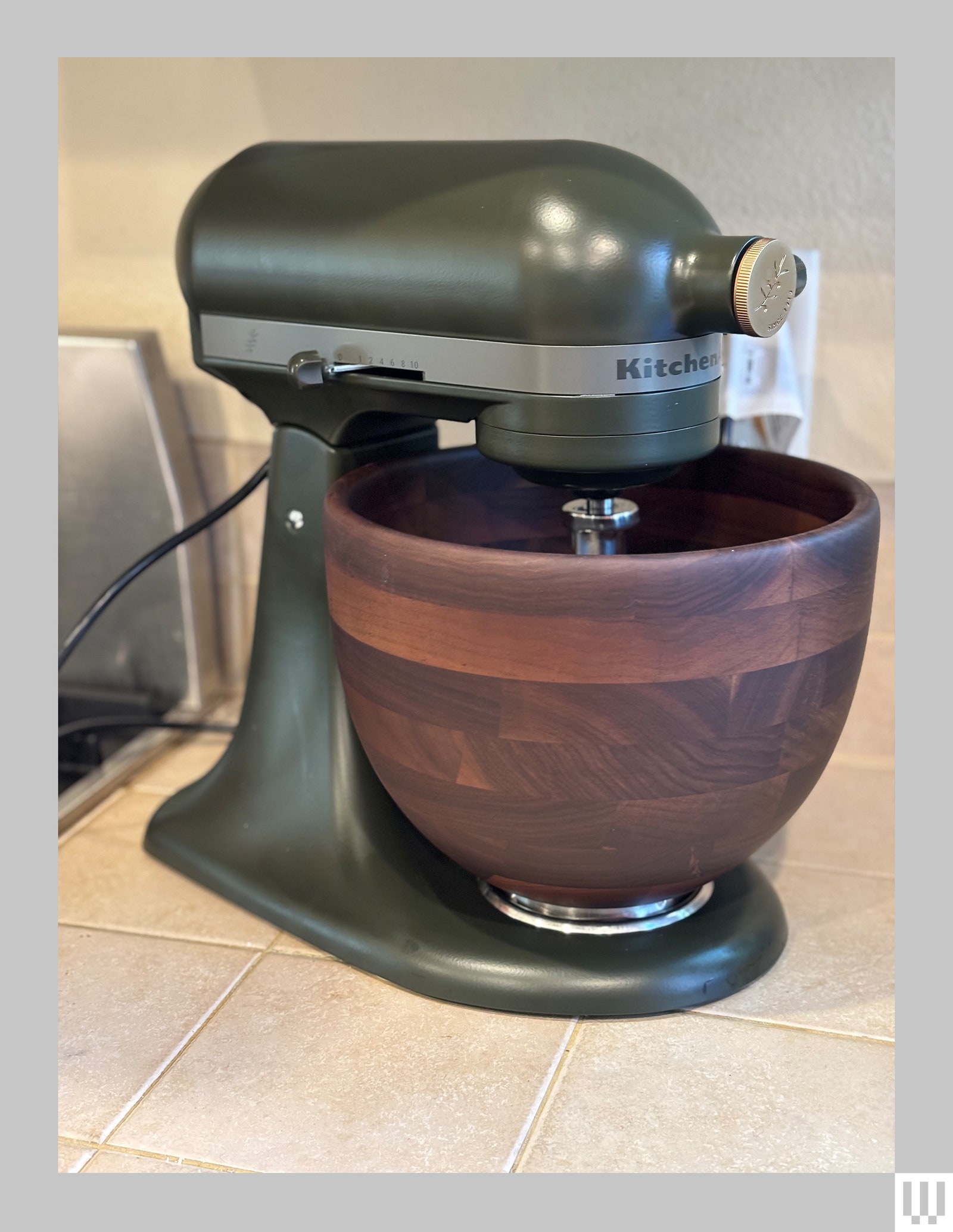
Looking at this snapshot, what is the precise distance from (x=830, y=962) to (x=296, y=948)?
35cm

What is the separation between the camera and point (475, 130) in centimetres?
104

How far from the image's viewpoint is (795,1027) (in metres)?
0.76

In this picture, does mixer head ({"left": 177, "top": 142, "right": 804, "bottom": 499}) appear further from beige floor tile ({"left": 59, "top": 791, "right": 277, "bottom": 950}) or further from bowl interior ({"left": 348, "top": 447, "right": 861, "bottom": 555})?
beige floor tile ({"left": 59, "top": 791, "right": 277, "bottom": 950})

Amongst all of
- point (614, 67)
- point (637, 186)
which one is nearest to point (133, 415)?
point (614, 67)

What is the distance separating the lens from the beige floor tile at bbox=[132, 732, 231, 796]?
108 centimetres

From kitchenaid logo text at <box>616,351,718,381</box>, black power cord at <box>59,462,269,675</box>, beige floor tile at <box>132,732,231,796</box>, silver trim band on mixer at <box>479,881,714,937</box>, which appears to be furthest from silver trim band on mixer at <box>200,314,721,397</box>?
beige floor tile at <box>132,732,231,796</box>

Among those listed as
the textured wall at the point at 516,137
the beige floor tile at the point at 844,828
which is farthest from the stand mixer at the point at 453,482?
the textured wall at the point at 516,137

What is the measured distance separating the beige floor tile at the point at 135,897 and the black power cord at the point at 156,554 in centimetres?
15

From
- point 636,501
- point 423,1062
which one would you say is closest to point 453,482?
point 636,501

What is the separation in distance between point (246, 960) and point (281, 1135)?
7.0 inches

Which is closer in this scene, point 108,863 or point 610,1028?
point 610,1028

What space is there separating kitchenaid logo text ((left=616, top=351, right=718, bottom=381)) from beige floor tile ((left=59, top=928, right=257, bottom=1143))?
0.43m

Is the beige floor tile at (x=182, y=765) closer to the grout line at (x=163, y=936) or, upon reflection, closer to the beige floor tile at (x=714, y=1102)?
the grout line at (x=163, y=936)

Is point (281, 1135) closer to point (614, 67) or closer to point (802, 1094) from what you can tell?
point (802, 1094)
